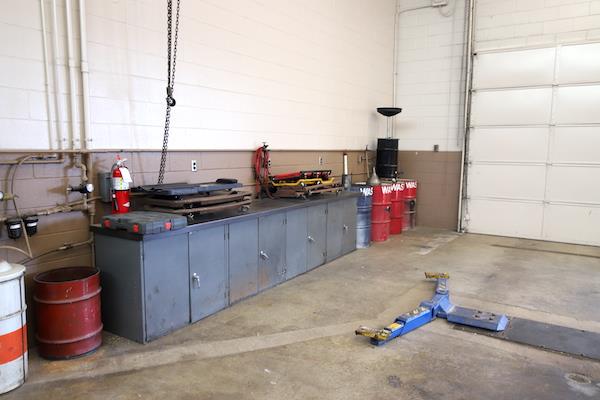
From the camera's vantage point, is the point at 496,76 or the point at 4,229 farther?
the point at 496,76

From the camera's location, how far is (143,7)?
357 cm

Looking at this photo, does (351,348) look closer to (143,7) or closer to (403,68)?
(143,7)

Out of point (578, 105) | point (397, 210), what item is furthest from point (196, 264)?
point (578, 105)

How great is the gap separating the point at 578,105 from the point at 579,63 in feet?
1.93

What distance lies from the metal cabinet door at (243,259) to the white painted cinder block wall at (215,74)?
3.29 ft

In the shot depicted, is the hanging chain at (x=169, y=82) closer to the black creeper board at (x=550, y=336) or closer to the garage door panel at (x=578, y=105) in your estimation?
the black creeper board at (x=550, y=336)

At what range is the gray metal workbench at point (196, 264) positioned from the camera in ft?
9.71

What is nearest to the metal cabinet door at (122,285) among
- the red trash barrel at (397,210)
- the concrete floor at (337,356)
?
the concrete floor at (337,356)

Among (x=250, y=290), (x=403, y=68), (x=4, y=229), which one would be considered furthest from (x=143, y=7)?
(x=403, y=68)

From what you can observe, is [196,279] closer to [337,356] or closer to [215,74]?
[337,356]

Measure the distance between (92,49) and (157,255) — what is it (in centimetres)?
163

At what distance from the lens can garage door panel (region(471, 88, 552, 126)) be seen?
6.45 metres

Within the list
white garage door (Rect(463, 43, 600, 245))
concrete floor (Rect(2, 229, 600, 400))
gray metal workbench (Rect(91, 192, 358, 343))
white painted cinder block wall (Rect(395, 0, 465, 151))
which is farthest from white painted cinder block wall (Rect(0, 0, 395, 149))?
white garage door (Rect(463, 43, 600, 245))

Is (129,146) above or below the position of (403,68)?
below
